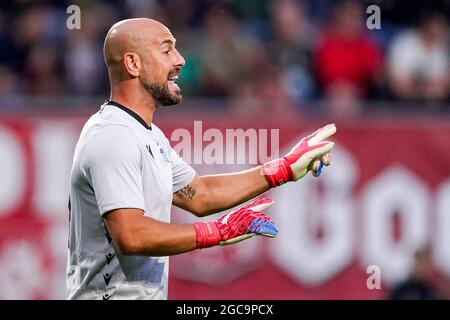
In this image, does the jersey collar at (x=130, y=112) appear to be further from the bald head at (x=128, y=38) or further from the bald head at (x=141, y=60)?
the bald head at (x=128, y=38)

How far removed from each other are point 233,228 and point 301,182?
173 inches

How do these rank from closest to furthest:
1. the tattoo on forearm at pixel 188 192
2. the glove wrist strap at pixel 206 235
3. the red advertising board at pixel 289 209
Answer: the glove wrist strap at pixel 206 235 < the tattoo on forearm at pixel 188 192 < the red advertising board at pixel 289 209

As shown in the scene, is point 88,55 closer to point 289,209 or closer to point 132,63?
point 289,209

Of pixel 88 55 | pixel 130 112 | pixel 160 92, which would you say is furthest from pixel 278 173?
pixel 88 55

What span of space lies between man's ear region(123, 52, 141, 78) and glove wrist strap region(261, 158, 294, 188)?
41.6 inches

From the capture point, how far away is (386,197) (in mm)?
10180

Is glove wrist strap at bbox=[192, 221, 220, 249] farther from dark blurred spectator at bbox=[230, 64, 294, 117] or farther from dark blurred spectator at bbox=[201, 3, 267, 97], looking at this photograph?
dark blurred spectator at bbox=[201, 3, 267, 97]

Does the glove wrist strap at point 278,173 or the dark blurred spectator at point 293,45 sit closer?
the glove wrist strap at point 278,173

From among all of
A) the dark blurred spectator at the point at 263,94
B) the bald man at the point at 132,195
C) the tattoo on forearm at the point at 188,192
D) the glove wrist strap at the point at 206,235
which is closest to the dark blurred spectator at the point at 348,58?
the dark blurred spectator at the point at 263,94

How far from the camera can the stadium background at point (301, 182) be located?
32.4ft

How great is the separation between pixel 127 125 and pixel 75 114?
418 centimetres

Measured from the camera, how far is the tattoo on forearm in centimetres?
655

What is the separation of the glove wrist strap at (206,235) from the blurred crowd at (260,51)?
491 cm

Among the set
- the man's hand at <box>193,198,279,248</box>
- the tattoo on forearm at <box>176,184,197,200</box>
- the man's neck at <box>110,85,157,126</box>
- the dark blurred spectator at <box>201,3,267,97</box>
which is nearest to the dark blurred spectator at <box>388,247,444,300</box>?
the dark blurred spectator at <box>201,3,267,97</box>
